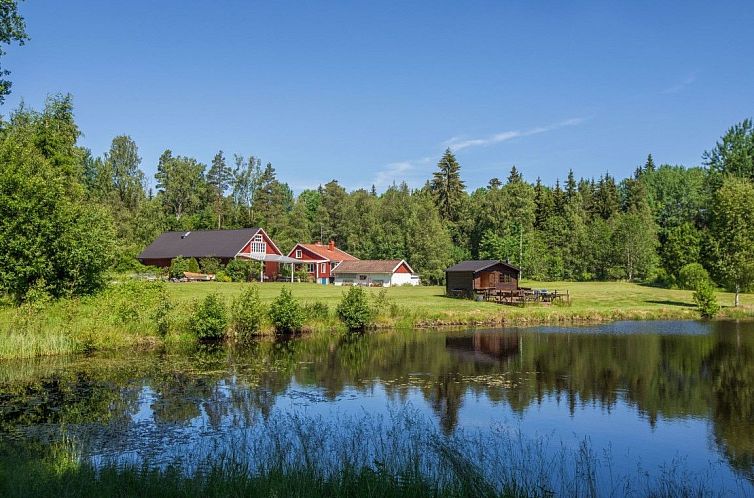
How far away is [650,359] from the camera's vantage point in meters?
27.8

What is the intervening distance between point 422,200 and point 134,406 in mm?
73228

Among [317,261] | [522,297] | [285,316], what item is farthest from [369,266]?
[285,316]

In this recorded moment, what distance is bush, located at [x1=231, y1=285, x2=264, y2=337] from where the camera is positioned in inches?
1318

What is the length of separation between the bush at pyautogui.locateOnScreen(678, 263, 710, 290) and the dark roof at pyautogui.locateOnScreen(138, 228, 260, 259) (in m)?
47.1

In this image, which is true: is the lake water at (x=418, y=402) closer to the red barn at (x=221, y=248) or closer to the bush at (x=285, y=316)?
the bush at (x=285, y=316)

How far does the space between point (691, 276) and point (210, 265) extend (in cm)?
5015

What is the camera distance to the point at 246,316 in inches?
1320

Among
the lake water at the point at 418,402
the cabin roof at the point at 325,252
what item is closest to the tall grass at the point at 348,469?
the lake water at the point at 418,402

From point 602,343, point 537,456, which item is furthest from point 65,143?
point 537,456

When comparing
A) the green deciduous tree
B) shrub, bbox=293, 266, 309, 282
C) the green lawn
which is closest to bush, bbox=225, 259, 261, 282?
the green lawn

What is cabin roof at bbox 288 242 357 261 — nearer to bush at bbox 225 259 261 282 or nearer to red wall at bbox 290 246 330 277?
red wall at bbox 290 246 330 277

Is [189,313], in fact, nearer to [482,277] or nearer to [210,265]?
[482,277]

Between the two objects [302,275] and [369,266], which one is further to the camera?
[369,266]

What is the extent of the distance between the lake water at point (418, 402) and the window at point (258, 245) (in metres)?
42.1
